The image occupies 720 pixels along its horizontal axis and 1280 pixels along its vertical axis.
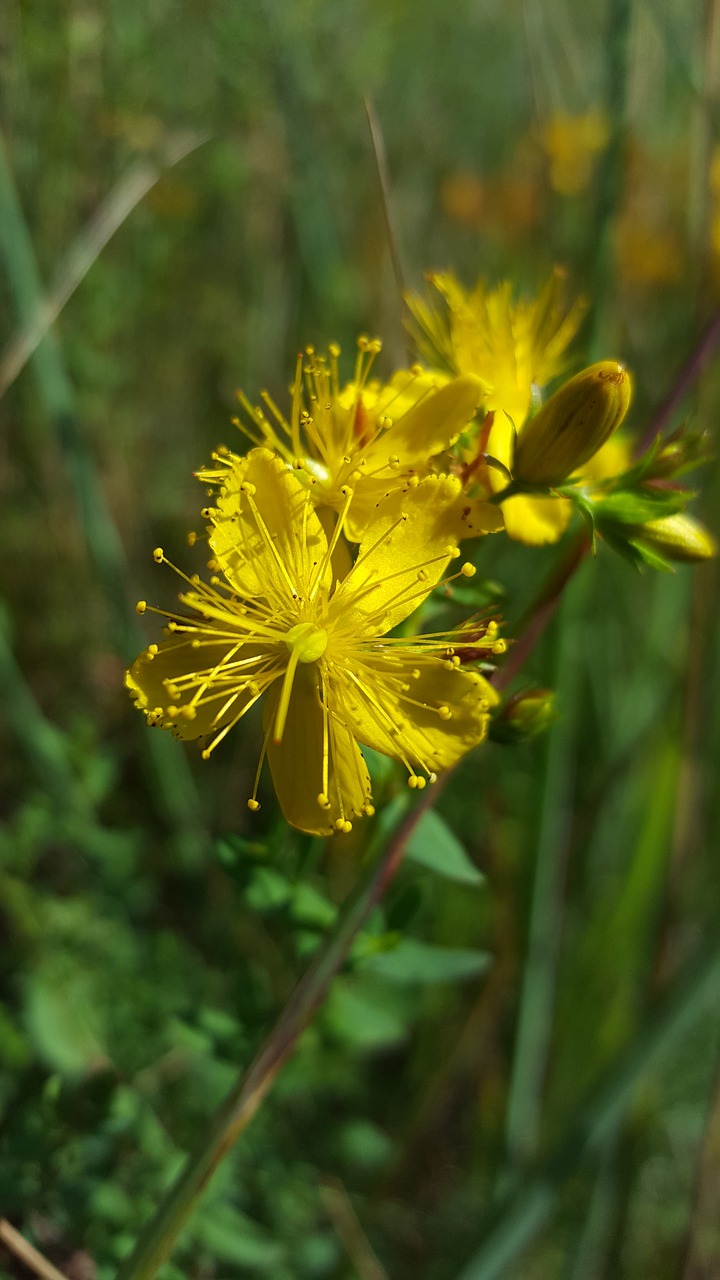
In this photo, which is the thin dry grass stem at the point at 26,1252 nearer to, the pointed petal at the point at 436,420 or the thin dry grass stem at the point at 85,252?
the pointed petal at the point at 436,420

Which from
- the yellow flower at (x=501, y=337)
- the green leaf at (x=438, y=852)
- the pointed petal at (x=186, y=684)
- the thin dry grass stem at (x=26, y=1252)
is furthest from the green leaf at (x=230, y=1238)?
the yellow flower at (x=501, y=337)

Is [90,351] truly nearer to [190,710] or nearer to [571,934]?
[190,710]

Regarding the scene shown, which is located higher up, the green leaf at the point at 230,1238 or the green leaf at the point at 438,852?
the green leaf at the point at 438,852

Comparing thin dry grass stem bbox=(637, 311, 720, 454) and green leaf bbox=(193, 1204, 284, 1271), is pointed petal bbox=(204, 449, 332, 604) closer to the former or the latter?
thin dry grass stem bbox=(637, 311, 720, 454)

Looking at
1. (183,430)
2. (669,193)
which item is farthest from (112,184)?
(669,193)

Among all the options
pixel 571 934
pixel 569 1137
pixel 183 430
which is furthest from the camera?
pixel 183 430

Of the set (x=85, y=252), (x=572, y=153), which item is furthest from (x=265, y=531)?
(x=572, y=153)

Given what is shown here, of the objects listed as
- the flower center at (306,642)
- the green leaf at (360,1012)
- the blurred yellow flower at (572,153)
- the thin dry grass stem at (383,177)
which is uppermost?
the blurred yellow flower at (572,153)
